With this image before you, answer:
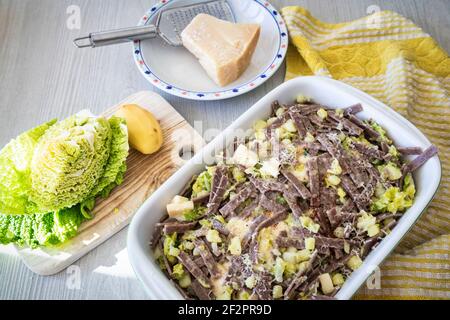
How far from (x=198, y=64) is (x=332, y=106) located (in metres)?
0.73

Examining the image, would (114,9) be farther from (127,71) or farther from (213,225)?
(213,225)

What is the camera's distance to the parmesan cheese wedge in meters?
1.95

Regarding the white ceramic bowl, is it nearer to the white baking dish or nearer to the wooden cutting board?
the wooden cutting board

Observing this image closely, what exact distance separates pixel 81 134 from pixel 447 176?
145 cm

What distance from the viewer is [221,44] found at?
198 cm

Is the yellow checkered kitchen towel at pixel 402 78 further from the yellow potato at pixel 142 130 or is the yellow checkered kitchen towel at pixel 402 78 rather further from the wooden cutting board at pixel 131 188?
the yellow potato at pixel 142 130

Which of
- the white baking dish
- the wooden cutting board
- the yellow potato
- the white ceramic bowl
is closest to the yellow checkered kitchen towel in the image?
the white ceramic bowl

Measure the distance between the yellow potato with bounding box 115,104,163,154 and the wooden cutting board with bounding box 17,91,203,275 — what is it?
2.3 inches

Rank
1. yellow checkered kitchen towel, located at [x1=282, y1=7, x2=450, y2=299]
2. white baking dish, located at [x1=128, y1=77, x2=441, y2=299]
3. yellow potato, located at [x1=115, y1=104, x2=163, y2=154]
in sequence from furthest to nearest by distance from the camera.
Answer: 1. yellow potato, located at [x1=115, y1=104, x2=163, y2=154]
2. yellow checkered kitchen towel, located at [x1=282, y1=7, x2=450, y2=299]
3. white baking dish, located at [x1=128, y1=77, x2=441, y2=299]

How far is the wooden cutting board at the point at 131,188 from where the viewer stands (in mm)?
1585

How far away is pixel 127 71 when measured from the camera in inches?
85.7

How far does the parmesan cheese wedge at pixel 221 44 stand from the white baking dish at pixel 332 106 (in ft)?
1.19

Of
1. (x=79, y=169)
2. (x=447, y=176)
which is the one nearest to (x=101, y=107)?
(x=79, y=169)

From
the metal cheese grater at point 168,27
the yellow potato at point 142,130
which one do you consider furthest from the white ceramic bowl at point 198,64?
the yellow potato at point 142,130
